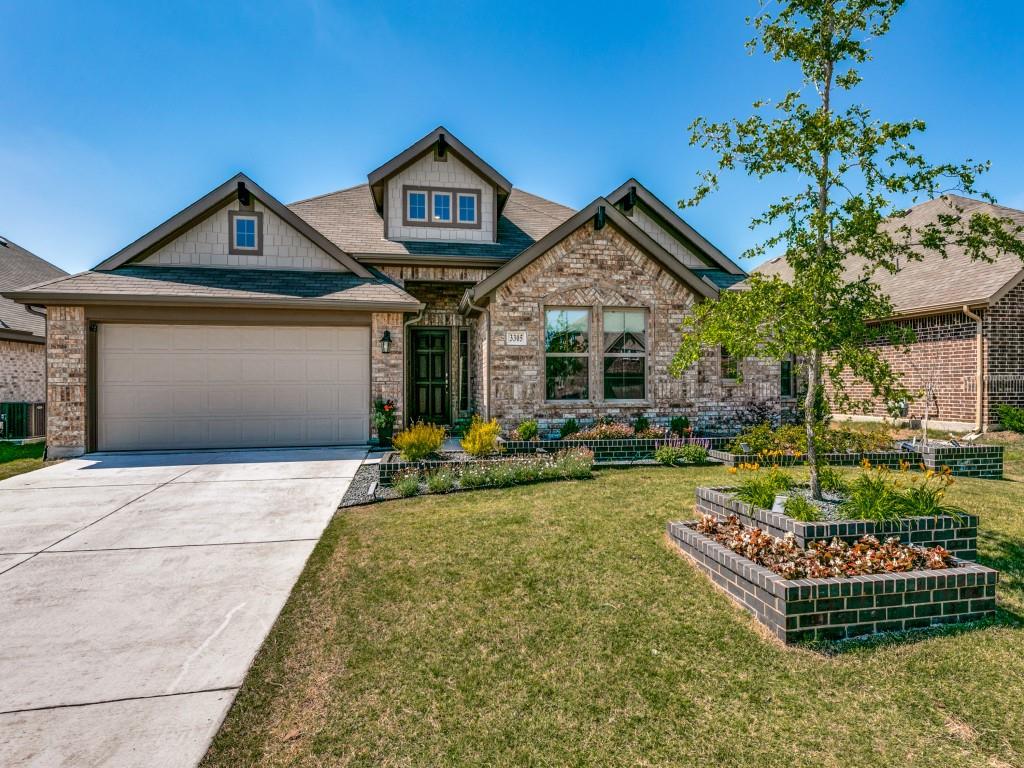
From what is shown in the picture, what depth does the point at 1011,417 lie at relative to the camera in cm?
1209

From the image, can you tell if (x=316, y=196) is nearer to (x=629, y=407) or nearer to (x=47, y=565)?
(x=629, y=407)

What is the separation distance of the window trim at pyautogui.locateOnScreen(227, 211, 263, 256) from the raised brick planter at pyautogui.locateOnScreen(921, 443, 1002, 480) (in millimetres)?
13658

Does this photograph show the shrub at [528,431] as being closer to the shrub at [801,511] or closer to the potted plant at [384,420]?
the potted plant at [384,420]

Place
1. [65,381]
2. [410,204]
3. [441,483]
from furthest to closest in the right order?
[410,204]
[65,381]
[441,483]

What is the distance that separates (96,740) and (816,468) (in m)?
5.46

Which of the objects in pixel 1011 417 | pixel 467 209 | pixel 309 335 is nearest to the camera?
pixel 309 335

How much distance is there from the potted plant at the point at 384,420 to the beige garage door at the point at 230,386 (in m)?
0.42

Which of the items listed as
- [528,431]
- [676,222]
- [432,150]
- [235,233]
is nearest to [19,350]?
[235,233]

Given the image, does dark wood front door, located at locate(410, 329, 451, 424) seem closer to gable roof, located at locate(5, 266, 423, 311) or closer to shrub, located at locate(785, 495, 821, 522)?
gable roof, located at locate(5, 266, 423, 311)

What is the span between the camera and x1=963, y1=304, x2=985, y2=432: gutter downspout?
12.6 metres

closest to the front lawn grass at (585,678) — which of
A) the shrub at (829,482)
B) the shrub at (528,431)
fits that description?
the shrub at (829,482)

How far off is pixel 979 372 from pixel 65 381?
65.7 ft

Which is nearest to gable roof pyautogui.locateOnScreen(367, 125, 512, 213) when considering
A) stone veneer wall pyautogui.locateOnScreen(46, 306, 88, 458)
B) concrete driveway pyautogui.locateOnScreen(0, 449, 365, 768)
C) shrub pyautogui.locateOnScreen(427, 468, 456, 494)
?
stone veneer wall pyautogui.locateOnScreen(46, 306, 88, 458)

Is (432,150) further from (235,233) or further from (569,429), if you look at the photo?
(569,429)
